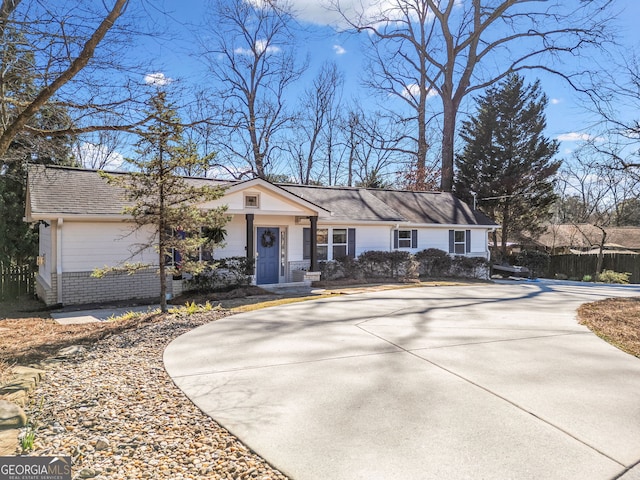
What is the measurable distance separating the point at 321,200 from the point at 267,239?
4.10 metres

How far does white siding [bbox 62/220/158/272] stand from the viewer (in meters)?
11.7

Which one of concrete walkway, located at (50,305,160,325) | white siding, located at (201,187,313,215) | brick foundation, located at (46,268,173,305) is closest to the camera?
concrete walkway, located at (50,305,160,325)

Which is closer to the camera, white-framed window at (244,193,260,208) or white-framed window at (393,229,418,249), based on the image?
white-framed window at (244,193,260,208)

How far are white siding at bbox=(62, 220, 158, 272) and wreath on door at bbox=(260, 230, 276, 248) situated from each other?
4047 mm

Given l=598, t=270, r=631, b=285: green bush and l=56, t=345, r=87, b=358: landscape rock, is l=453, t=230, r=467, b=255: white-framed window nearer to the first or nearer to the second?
l=598, t=270, r=631, b=285: green bush

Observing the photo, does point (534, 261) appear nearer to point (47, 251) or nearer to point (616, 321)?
point (616, 321)

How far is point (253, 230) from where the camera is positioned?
14.5 meters

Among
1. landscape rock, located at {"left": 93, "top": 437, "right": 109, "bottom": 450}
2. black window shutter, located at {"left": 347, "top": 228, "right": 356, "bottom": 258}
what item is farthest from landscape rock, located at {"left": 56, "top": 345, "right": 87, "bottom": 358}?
black window shutter, located at {"left": 347, "top": 228, "right": 356, "bottom": 258}

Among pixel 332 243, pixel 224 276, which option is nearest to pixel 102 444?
pixel 224 276

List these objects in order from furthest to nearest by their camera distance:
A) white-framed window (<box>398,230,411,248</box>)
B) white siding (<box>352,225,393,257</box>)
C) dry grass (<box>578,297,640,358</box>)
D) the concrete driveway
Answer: white-framed window (<box>398,230,411,248</box>), white siding (<box>352,225,393,257</box>), dry grass (<box>578,297,640,358</box>), the concrete driveway

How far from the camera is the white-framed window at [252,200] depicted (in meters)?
14.0

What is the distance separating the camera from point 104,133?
7078 millimetres

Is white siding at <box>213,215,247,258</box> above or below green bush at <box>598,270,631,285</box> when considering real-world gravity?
above

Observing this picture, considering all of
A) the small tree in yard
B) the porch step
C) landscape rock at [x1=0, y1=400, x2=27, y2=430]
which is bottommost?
the porch step
